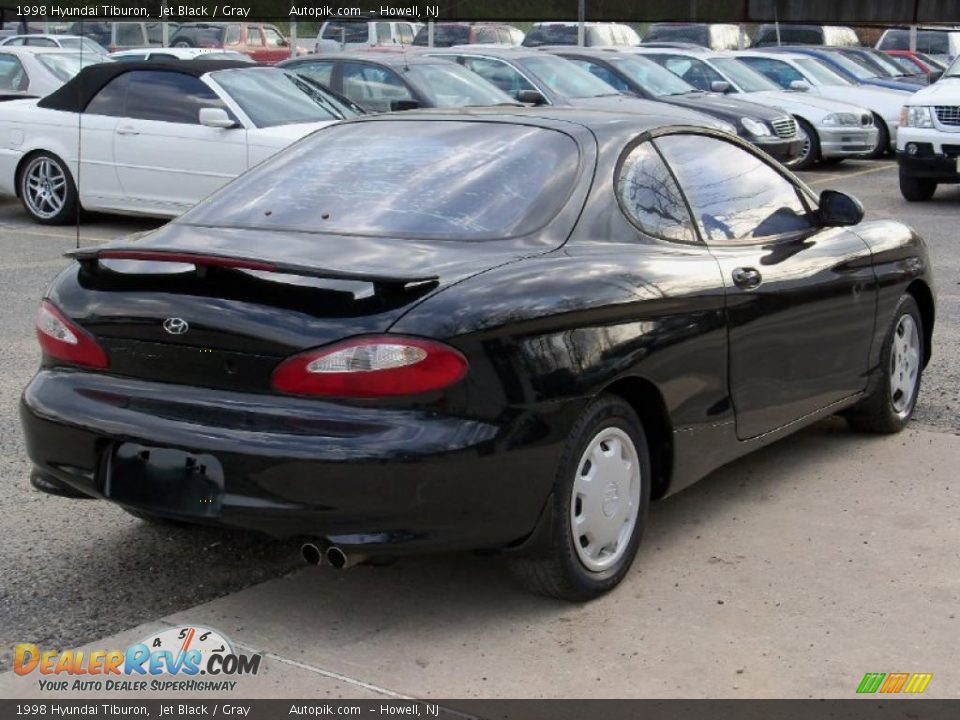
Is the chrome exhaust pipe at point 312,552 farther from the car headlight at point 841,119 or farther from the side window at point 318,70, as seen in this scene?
the car headlight at point 841,119

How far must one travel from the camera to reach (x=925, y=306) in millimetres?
6703

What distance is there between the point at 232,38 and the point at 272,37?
1.61 meters

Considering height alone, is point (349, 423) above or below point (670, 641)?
above

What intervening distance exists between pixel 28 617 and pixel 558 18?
27737mm

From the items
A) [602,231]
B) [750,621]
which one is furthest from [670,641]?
[602,231]

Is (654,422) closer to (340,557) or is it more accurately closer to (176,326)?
(340,557)

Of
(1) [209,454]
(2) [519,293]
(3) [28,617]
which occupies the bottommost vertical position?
(3) [28,617]

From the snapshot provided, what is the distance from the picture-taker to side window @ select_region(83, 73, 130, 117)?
512 inches

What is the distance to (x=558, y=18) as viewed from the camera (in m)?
30.9

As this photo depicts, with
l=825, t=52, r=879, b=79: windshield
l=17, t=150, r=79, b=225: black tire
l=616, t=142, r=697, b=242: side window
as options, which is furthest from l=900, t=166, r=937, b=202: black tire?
l=616, t=142, r=697, b=242: side window

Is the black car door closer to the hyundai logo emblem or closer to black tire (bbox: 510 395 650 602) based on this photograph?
black tire (bbox: 510 395 650 602)

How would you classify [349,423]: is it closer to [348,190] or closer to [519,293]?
[519,293]

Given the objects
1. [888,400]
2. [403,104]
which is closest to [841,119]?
[403,104]

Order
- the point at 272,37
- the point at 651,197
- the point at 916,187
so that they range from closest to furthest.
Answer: the point at 651,197, the point at 916,187, the point at 272,37
